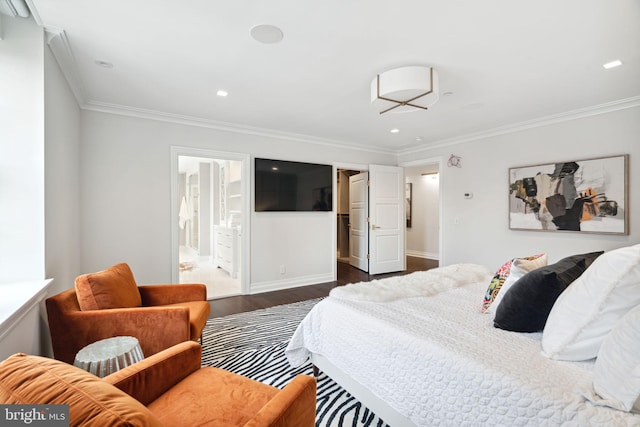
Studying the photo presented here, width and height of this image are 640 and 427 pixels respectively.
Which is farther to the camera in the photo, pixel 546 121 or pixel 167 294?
pixel 546 121

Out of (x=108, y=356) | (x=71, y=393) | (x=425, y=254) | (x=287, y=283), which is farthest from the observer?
(x=425, y=254)

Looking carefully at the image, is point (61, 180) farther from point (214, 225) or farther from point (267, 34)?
point (214, 225)

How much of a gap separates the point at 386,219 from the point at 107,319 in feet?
15.5

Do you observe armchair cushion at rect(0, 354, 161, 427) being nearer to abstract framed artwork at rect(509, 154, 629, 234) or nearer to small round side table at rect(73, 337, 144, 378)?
small round side table at rect(73, 337, 144, 378)

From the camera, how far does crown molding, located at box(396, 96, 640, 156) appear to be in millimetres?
3336

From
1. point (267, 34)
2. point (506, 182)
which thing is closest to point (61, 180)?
point (267, 34)

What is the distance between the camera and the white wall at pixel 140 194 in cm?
342

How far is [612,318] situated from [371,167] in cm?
460

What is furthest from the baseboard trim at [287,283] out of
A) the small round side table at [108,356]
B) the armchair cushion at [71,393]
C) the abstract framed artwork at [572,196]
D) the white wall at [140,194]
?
the armchair cushion at [71,393]

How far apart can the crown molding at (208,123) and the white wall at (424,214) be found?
121 inches

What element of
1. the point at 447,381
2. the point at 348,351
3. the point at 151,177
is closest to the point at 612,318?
A: the point at 447,381

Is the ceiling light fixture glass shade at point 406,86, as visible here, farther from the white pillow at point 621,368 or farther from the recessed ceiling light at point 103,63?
the recessed ceiling light at point 103,63

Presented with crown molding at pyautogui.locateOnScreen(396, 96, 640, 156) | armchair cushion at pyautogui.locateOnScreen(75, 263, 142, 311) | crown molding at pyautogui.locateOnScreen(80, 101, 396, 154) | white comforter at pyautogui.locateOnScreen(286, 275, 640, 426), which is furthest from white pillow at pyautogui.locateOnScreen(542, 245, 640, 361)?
crown molding at pyautogui.locateOnScreen(80, 101, 396, 154)

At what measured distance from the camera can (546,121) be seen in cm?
392
